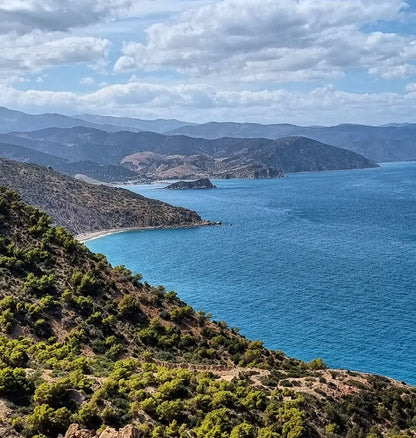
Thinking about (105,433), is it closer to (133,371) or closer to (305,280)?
(133,371)

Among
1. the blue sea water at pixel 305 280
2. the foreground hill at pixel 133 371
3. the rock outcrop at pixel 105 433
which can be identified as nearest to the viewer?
the rock outcrop at pixel 105 433

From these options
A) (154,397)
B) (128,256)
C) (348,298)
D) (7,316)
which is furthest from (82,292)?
(128,256)

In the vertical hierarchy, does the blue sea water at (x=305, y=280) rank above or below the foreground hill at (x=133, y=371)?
below

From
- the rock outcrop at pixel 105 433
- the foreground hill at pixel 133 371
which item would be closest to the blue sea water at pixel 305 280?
the foreground hill at pixel 133 371

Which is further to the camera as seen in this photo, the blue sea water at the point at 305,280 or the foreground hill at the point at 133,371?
the blue sea water at the point at 305,280

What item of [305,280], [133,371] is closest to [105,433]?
[133,371]

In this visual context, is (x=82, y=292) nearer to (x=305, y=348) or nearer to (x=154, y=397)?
(x=154, y=397)

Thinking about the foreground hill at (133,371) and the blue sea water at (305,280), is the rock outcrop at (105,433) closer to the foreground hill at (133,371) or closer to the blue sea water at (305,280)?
the foreground hill at (133,371)

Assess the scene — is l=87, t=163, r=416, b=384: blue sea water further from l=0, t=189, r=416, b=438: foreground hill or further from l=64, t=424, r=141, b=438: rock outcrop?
l=64, t=424, r=141, b=438: rock outcrop
